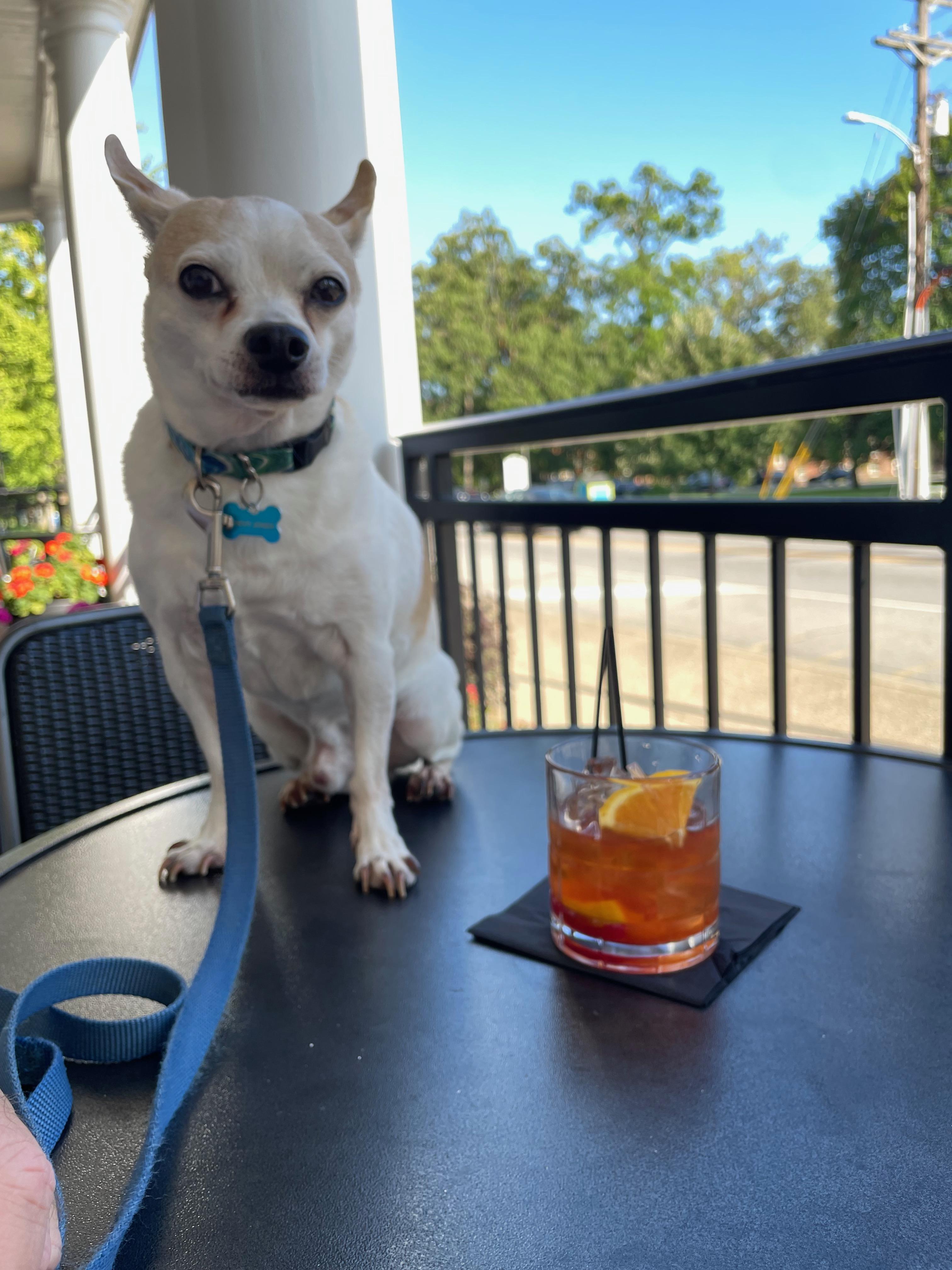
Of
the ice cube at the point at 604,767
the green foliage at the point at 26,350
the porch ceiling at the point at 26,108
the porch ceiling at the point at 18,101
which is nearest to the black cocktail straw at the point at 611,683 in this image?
the ice cube at the point at 604,767

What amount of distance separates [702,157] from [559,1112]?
984 inches

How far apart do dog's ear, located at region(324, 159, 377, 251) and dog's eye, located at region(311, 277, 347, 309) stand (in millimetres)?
109

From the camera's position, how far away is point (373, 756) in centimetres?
99

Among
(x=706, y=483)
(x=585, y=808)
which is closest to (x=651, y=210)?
(x=706, y=483)

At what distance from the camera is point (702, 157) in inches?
847

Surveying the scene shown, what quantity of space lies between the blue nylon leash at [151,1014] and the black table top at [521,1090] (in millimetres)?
17

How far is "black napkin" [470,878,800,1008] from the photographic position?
0.59 m

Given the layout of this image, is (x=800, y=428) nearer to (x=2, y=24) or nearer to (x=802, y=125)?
(x=2, y=24)

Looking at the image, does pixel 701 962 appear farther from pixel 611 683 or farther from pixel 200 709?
pixel 200 709

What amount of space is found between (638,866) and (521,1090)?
0.17 m

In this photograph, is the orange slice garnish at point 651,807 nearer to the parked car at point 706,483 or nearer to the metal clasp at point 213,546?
the metal clasp at point 213,546

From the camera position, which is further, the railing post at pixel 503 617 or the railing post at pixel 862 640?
the railing post at pixel 503 617

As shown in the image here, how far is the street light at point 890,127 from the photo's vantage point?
1906 millimetres

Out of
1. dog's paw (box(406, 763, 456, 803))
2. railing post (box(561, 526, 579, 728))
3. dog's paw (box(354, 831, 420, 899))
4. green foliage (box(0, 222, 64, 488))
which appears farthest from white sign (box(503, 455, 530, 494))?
green foliage (box(0, 222, 64, 488))
